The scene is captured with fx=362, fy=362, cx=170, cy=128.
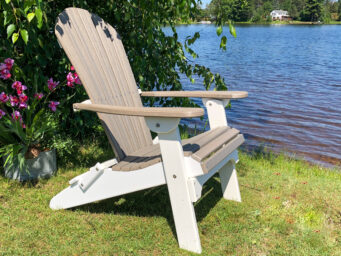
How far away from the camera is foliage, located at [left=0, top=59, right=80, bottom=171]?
8.43ft

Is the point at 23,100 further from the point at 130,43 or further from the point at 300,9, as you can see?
the point at 300,9

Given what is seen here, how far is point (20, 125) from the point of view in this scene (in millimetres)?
2602

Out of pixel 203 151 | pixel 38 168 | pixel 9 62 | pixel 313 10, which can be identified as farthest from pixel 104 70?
pixel 313 10

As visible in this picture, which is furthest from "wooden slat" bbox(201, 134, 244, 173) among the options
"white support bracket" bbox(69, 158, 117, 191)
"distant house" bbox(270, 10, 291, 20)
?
"distant house" bbox(270, 10, 291, 20)

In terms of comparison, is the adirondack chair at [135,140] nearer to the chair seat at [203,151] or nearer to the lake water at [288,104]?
the chair seat at [203,151]

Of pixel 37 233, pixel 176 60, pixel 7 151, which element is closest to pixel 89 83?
pixel 7 151

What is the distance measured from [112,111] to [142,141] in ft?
2.23

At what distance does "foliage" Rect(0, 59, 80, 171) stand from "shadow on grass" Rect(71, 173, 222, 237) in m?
0.64

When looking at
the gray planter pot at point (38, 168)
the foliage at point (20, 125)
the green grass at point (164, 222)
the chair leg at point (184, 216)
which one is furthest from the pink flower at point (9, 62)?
the chair leg at point (184, 216)

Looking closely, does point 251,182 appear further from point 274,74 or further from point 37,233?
point 274,74

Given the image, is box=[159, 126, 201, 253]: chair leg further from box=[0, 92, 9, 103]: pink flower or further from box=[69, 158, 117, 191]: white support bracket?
box=[0, 92, 9, 103]: pink flower

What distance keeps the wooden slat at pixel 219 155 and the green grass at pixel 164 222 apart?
49cm

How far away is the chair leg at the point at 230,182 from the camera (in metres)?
2.52

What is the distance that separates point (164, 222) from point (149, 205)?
0.26m
